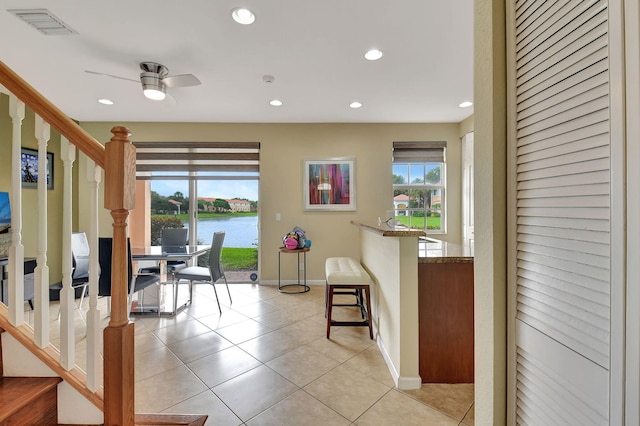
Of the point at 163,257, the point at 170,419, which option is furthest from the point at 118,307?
the point at 163,257

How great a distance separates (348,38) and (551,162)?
2072mm

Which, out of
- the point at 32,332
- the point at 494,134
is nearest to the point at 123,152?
the point at 32,332

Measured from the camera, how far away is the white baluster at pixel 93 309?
1130mm

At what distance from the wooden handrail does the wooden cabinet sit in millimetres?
1876

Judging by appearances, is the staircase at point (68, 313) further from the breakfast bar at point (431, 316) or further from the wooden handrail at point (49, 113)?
the breakfast bar at point (431, 316)

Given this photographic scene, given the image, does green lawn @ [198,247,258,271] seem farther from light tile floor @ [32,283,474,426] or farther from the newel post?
the newel post

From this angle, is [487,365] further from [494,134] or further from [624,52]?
[624,52]

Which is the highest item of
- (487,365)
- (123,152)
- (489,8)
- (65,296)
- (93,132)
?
(93,132)

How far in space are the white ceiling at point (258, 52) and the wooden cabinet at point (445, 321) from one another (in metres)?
1.85

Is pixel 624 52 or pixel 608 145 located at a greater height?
pixel 624 52

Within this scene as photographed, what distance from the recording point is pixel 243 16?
2061mm

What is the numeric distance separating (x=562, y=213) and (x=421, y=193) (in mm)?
4125

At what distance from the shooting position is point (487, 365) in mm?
1030

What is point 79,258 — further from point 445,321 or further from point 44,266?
point 445,321
